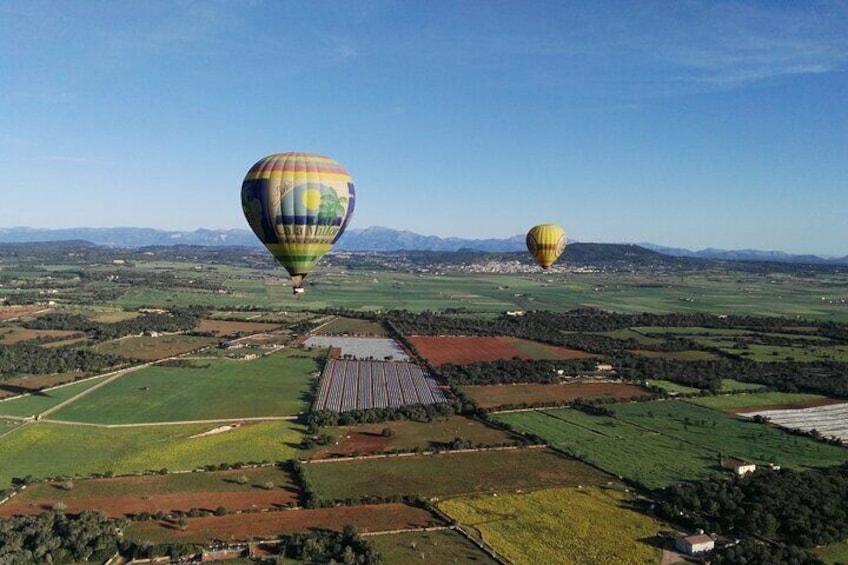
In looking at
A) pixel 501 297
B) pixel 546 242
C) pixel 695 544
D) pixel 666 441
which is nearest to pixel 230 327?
pixel 546 242

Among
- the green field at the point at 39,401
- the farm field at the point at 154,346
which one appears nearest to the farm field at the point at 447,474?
the green field at the point at 39,401

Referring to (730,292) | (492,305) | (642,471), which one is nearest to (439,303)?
(492,305)

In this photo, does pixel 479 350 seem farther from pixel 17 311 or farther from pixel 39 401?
pixel 17 311

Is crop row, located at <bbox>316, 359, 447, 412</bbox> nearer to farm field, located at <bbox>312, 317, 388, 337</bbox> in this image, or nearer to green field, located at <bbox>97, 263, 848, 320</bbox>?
farm field, located at <bbox>312, 317, 388, 337</bbox>

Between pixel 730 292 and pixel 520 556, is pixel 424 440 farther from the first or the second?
pixel 730 292

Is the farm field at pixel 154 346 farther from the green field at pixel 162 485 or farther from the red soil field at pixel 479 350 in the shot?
the green field at pixel 162 485
